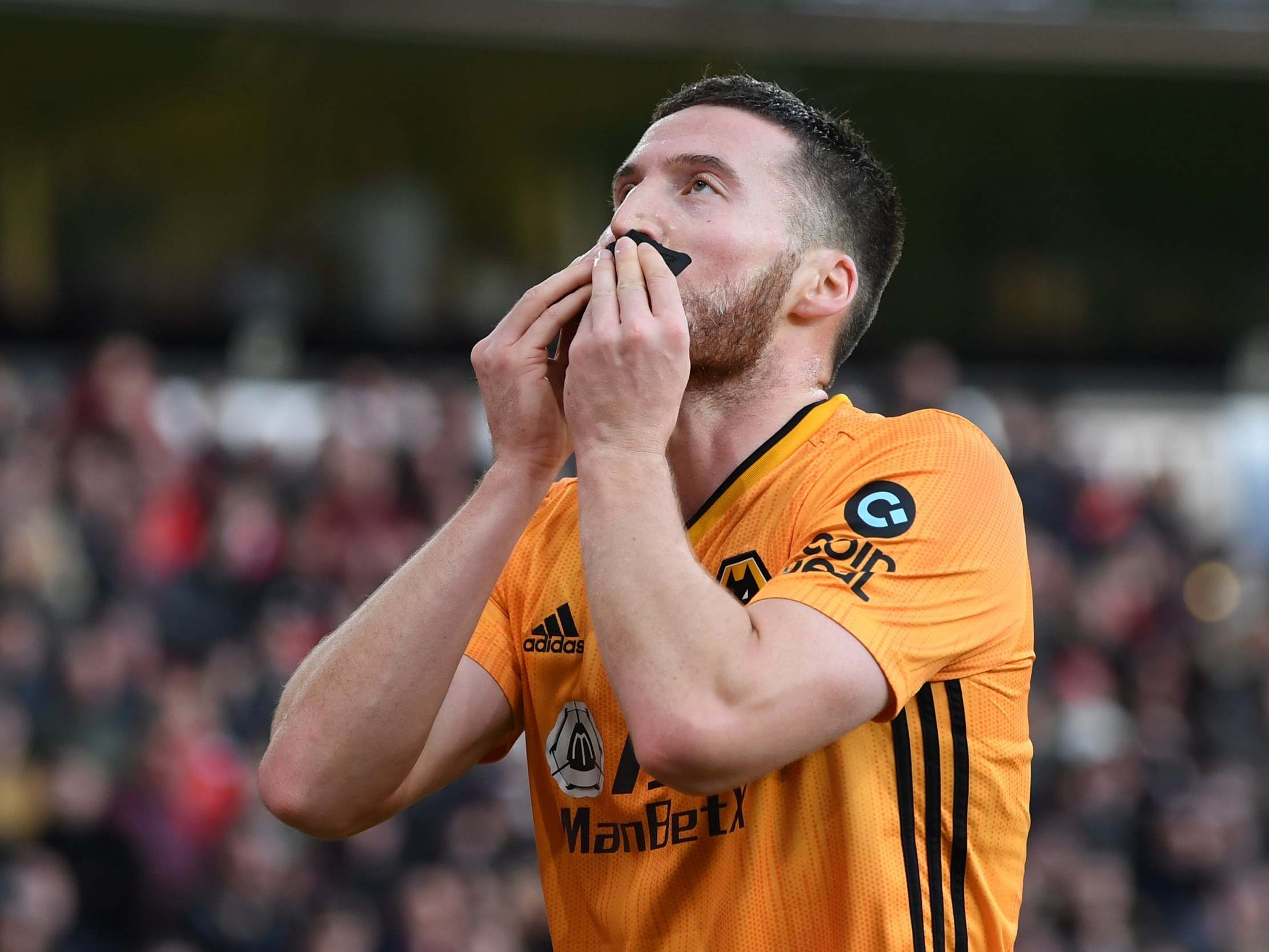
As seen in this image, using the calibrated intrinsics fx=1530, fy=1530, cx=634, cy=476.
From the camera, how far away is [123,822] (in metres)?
7.45

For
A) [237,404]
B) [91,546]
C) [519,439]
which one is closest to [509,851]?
[91,546]

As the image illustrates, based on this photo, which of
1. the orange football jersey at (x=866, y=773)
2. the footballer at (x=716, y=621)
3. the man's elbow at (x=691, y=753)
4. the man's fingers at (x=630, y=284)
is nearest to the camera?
the man's elbow at (x=691, y=753)

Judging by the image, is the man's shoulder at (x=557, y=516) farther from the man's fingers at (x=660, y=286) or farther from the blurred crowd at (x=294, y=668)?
the blurred crowd at (x=294, y=668)

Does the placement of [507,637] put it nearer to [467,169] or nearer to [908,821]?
[908,821]

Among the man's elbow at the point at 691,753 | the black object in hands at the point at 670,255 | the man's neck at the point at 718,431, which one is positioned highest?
the black object in hands at the point at 670,255

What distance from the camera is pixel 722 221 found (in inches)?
114

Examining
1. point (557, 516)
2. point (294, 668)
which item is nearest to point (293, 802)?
point (557, 516)

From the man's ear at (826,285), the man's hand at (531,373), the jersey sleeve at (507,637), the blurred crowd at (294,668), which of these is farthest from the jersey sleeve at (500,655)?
the blurred crowd at (294,668)

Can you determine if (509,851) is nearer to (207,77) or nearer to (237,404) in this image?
(237,404)

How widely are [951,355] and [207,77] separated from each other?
7.77 meters

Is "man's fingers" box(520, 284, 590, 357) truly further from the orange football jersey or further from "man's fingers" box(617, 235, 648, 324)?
the orange football jersey

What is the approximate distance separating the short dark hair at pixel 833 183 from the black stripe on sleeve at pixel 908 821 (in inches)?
36.8

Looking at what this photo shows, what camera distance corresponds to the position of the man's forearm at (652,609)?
2.21 meters

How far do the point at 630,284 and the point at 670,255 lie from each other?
0.27 metres
